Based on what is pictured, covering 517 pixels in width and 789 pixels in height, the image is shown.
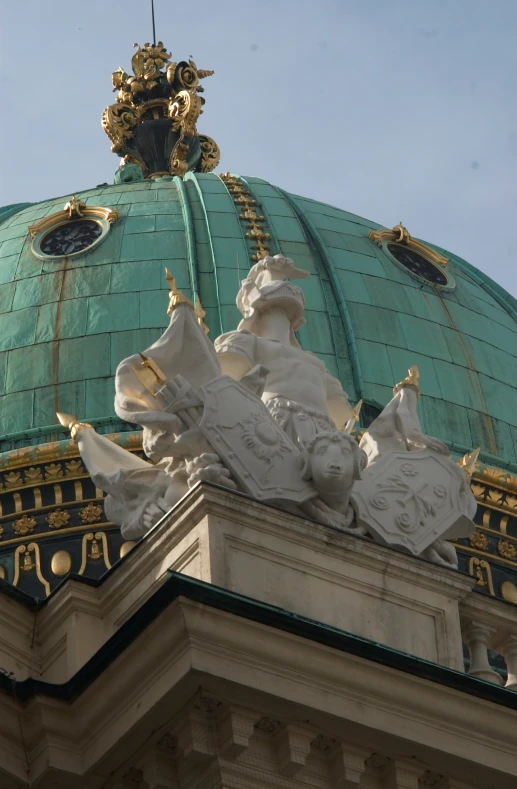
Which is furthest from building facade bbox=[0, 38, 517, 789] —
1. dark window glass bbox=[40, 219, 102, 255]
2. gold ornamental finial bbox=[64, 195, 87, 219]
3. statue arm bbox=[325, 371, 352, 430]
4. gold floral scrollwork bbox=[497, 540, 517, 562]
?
gold ornamental finial bbox=[64, 195, 87, 219]

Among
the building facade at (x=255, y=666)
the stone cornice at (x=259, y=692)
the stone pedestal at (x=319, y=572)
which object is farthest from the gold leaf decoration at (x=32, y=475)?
the stone cornice at (x=259, y=692)

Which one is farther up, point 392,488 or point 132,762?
point 392,488

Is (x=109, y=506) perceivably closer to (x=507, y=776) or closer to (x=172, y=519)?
(x=172, y=519)

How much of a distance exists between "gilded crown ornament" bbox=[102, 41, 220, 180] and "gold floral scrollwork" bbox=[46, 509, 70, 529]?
32.0 ft

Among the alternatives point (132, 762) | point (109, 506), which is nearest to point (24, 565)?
point (109, 506)

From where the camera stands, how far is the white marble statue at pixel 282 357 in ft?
76.8

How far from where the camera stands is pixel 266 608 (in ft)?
66.3

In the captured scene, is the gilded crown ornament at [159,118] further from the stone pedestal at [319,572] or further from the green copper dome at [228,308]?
the stone pedestal at [319,572]

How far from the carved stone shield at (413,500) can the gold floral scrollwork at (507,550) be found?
353 inches

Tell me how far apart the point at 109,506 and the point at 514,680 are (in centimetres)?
351

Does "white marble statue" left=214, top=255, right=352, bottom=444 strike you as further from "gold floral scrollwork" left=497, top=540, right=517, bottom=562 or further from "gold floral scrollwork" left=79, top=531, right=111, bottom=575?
"gold floral scrollwork" left=497, top=540, right=517, bottom=562

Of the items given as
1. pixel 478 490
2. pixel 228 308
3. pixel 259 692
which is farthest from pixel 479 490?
pixel 259 692

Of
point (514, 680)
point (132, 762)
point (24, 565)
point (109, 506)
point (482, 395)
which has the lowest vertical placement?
point (132, 762)

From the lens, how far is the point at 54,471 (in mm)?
31438
